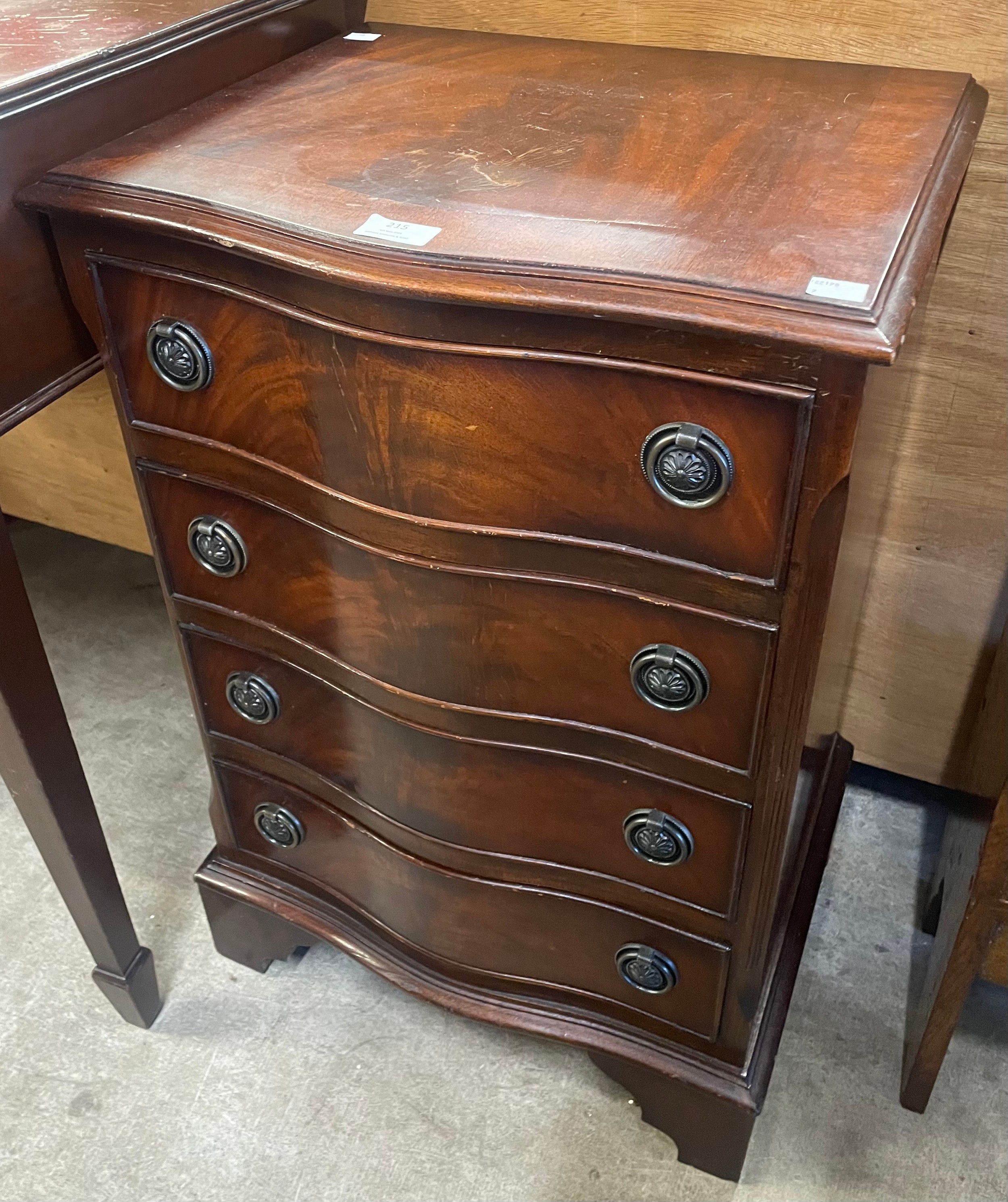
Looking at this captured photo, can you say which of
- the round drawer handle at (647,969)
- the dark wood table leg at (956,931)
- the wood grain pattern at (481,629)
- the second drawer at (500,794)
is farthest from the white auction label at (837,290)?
the round drawer handle at (647,969)

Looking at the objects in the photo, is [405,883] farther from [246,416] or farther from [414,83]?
[414,83]

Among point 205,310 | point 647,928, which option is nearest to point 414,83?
point 205,310

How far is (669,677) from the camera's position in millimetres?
884

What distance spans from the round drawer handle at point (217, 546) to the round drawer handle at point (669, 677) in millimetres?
385

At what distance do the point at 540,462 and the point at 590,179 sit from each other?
22 cm

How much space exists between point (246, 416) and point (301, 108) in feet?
0.95

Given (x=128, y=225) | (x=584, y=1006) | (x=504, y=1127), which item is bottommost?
(x=504, y=1127)

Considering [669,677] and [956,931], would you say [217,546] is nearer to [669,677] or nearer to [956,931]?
[669,677]

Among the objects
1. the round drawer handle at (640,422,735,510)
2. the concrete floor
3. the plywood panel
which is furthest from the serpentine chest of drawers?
the plywood panel

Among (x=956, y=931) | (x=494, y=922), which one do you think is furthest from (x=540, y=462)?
(x=956, y=931)

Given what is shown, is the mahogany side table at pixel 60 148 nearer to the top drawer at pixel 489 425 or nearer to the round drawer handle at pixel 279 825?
the top drawer at pixel 489 425

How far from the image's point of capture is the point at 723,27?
1134 mm

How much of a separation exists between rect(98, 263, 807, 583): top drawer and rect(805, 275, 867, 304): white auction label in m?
0.06

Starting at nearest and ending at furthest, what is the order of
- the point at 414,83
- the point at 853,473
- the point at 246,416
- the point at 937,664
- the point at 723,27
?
the point at 853,473, the point at 246,416, the point at 414,83, the point at 723,27, the point at 937,664
